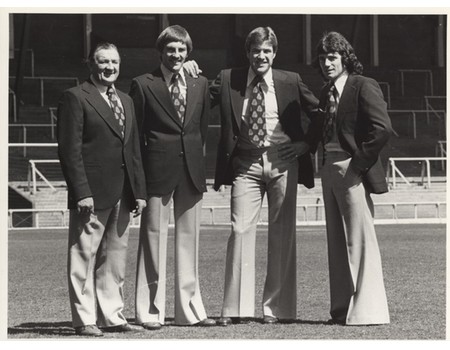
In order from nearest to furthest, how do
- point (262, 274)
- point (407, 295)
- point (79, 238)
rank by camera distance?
1. point (79, 238)
2. point (407, 295)
3. point (262, 274)

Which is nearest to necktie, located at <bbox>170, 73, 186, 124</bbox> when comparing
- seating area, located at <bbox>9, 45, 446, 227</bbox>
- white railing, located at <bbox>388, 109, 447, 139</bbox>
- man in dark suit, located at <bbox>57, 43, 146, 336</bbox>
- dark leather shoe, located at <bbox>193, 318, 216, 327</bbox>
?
man in dark suit, located at <bbox>57, 43, 146, 336</bbox>

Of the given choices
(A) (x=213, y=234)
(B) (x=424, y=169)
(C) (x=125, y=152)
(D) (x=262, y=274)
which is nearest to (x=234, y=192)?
(C) (x=125, y=152)

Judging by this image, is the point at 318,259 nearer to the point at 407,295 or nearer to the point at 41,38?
the point at 407,295

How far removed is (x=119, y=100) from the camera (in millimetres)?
9227

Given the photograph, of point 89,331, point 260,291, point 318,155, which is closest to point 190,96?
point 89,331

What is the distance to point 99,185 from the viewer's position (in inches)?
357

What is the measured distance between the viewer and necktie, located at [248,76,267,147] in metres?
9.73

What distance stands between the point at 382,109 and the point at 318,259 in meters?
7.19

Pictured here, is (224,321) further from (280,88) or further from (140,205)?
(280,88)

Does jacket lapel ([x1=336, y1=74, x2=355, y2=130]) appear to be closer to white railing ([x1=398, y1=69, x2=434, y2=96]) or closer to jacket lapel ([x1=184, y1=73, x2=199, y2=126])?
jacket lapel ([x1=184, y1=73, x2=199, y2=126])

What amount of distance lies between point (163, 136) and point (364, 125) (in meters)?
1.53

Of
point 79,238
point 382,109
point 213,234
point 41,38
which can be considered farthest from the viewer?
point 41,38

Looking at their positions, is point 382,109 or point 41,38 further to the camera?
point 41,38

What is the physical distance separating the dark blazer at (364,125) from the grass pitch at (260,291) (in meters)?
1.18
